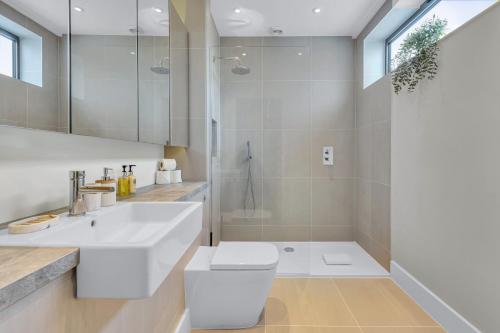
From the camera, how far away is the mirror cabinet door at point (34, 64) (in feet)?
2.78

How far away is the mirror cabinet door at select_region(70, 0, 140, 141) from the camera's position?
119 centimetres

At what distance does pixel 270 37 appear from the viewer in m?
3.11

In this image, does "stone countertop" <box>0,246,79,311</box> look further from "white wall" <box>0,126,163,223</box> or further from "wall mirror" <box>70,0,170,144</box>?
"wall mirror" <box>70,0,170,144</box>

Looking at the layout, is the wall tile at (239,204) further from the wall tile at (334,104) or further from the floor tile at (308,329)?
the floor tile at (308,329)

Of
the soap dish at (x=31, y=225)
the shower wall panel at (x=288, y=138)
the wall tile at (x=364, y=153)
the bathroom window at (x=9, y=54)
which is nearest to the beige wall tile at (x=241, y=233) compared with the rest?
the shower wall panel at (x=288, y=138)

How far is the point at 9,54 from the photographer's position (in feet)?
2.81

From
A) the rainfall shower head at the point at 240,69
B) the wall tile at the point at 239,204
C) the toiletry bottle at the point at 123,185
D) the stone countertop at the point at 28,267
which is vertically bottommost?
the wall tile at the point at 239,204

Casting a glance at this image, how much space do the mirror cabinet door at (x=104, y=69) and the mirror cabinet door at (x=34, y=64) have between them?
70mm

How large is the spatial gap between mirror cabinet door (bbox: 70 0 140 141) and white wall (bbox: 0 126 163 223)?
0.10 m

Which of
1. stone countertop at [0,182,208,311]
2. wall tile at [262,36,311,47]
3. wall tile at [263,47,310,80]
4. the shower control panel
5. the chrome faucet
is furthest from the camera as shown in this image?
the shower control panel

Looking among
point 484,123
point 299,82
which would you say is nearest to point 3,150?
point 484,123

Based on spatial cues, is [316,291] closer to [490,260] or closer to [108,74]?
[490,260]

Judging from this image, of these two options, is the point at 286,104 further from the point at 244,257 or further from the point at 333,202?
the point at 244,257

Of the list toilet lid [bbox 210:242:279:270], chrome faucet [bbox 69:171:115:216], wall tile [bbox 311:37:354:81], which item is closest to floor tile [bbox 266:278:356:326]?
toilet lid [bbox 210:242:279:270]
